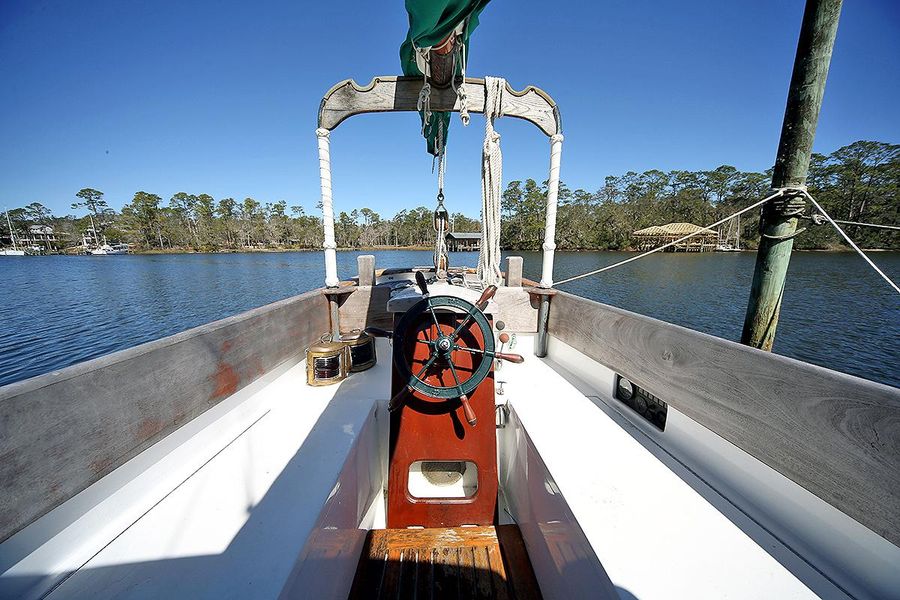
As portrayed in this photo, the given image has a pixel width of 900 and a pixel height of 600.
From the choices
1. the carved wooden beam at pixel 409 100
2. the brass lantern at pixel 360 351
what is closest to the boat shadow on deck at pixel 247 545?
the brass lantern at pixel 360 351

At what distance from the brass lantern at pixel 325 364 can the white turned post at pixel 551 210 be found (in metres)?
1.87

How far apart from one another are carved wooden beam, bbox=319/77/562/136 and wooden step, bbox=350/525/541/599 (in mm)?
2895

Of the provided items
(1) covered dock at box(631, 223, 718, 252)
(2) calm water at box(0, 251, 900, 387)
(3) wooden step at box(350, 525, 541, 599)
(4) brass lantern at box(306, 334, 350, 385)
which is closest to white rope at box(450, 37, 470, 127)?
(4) brass lantern at box(306, 334, 350, 385)

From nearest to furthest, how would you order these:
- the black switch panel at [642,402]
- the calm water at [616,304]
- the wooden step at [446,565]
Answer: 1. the wooden step at [446,565]
2. the black switch panel at [642,402]
3. the calm water at [616,304]

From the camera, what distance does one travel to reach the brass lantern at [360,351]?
243 cm

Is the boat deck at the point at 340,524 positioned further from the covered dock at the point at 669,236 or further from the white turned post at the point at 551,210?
the covered dock at the point at 669,236

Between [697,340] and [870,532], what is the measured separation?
71 cm

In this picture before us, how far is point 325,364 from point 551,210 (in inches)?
98.7

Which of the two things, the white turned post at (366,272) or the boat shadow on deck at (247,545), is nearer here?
the boat shadow on deck at (247,545)

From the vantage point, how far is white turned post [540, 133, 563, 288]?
115 inches

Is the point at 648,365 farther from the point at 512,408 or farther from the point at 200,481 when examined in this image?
the point at 200,481

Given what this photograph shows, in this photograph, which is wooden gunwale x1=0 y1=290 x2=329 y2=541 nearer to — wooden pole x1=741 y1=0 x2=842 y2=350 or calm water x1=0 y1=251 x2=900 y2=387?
→ wooden pole x1=741 y1=0 x2=842 y2=350

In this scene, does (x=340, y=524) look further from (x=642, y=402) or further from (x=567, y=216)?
(x=567, y=216)

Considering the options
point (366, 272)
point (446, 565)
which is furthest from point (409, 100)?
point (446, 565)
